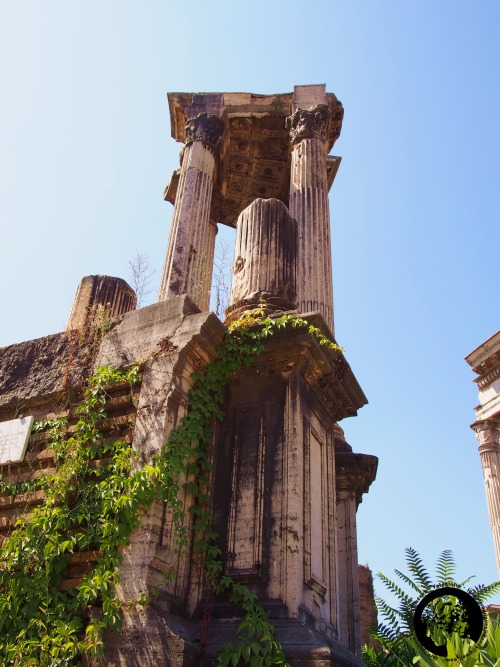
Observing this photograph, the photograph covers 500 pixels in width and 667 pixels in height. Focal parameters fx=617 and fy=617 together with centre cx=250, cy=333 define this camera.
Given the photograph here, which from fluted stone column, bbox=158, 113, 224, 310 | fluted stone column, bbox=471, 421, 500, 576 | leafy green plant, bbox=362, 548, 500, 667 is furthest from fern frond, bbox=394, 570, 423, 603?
fluted stone column, bbox=471, 421, 500, 576

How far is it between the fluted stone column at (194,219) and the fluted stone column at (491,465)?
44.0 ft

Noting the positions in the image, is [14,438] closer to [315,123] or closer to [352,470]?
[352,470]

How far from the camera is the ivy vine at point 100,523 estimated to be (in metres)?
4.02

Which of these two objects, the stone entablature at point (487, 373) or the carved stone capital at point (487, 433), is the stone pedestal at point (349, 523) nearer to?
the stone entablature at point (487, 373)

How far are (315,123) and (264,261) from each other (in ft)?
18.4

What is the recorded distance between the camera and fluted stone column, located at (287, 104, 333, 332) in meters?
9.12

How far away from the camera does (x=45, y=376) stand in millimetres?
5992

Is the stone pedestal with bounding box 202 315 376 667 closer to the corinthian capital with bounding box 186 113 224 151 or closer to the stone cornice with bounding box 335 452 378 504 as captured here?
the stone cornice with bounding box 335 452 378 504

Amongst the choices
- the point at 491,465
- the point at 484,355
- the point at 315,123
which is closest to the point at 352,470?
the point at 315,123

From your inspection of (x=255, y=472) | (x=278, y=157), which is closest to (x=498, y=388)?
(x=278, y=157)

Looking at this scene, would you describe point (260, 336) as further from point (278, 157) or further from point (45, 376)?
point (278, 157)

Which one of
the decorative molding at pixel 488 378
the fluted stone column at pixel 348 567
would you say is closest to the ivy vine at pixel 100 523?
the fluted stone column at pixel 348 567

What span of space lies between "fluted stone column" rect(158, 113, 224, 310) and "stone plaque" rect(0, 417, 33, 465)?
150 inches

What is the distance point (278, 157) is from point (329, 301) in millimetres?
5280
